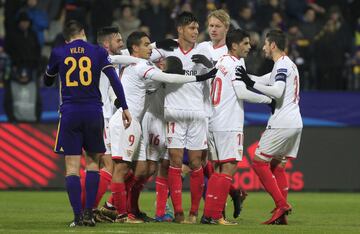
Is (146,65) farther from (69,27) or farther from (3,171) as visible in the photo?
(3,171)

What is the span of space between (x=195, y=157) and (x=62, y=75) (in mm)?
2023

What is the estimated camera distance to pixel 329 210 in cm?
1611

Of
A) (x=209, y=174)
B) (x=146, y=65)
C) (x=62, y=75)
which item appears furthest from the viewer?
(x=209, y=174)

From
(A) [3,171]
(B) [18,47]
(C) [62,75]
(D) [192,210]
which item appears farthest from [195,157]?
(B) [18,47]

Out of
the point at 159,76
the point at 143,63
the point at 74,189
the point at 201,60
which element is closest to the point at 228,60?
the point at 201,60

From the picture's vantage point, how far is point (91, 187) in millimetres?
12086

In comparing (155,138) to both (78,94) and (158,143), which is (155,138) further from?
(78,94)

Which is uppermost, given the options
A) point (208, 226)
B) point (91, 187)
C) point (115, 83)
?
point (115, 83)

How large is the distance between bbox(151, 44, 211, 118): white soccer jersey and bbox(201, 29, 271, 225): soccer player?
201 millimetres

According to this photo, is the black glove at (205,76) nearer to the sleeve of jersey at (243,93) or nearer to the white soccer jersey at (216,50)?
the sleeve of jersey at (243,93)

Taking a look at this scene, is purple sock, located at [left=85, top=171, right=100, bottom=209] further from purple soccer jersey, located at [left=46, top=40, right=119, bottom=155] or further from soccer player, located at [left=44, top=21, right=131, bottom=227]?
purple soccer jersey, located at [left=46, top=40, right=119, bottom=155]

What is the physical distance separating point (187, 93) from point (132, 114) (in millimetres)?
737

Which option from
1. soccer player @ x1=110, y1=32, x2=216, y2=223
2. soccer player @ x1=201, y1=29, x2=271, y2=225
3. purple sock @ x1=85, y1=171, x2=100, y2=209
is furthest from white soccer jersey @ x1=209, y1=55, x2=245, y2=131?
purple sock @ x1=85, y1=171, x2=100, y2=209

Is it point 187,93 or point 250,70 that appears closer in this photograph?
point 187,93
